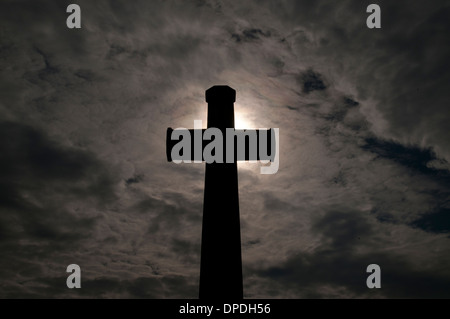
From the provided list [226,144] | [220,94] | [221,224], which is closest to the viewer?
[221,224]

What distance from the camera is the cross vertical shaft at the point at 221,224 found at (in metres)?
3.59

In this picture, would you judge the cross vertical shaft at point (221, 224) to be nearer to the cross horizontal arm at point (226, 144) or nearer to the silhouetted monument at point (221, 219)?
the silhouetted monument at point (221, 219)

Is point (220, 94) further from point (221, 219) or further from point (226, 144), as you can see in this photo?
point (221, 219)

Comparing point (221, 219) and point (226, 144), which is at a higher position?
point (226, 144)

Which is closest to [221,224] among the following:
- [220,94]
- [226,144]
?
[226,144]

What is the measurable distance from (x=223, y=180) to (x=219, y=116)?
29.3 inches

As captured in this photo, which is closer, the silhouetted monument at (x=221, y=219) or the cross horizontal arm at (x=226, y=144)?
the silhouetted monument at (x=221, y=219)

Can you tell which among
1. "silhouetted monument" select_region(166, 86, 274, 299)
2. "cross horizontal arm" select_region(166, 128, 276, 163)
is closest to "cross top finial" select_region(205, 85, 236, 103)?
"silhouetted monument" select_region(166, 86, 274, 299)

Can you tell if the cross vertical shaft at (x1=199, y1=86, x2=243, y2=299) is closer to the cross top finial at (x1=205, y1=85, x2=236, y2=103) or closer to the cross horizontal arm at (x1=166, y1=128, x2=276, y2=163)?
the cross top finial at (x1=205, y1=85, x2=236, y2=103)

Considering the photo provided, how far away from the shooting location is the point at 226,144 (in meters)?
4.14

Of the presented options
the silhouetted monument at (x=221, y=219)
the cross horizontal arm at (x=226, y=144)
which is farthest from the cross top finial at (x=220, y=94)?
the cross horizontal arm at (x=226, y=144)

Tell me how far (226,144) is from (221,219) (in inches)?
33.5

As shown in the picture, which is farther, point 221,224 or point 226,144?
point 226,144
